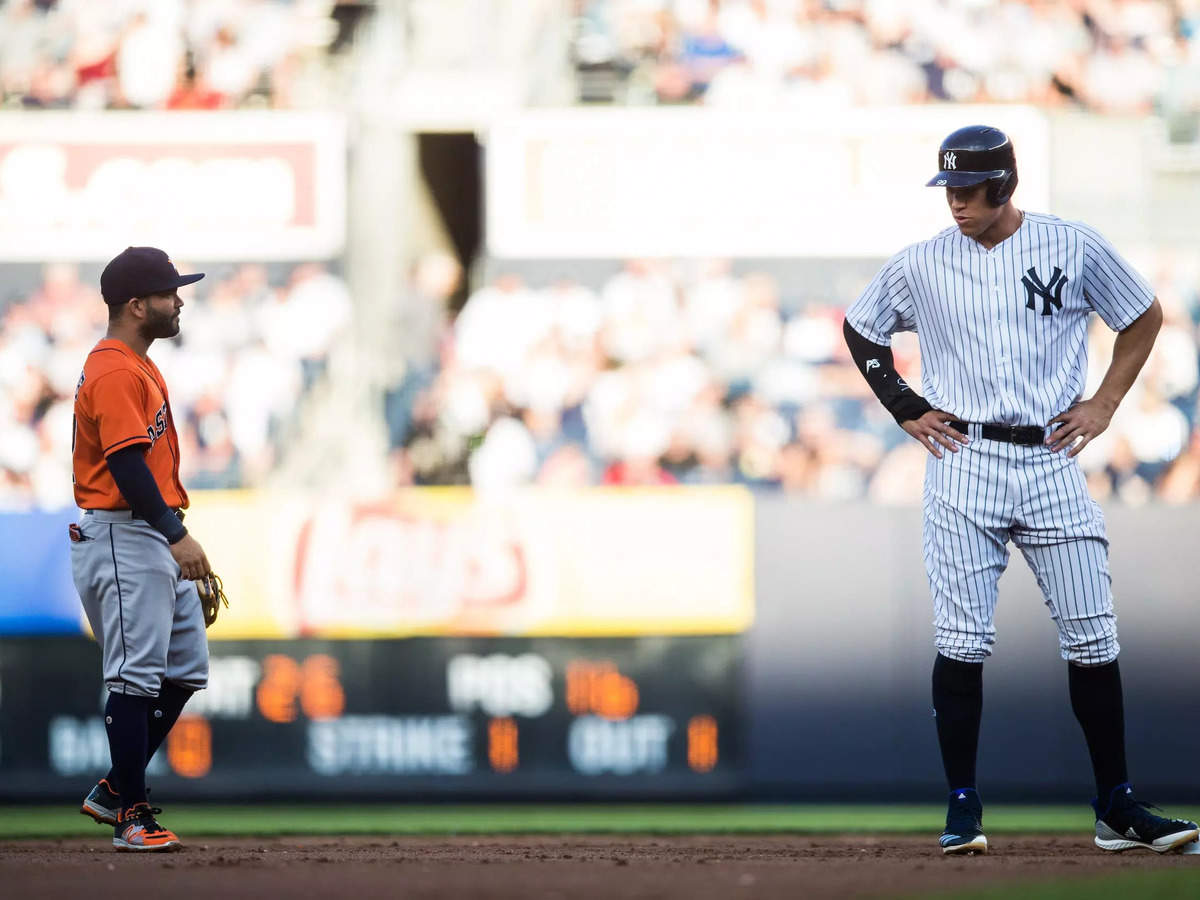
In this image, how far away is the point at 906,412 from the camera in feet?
13.3

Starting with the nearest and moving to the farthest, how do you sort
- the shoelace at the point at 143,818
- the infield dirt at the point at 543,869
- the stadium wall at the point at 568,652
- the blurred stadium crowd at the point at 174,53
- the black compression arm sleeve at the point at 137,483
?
the infield dirt at the point at 543,869 → the black compression arm sleeve at the point at 137,483 → the shoelace at the point at 143,818 → the stadium wall at the point at 568,652 → the blurred stadium crowd at the point at 174,53

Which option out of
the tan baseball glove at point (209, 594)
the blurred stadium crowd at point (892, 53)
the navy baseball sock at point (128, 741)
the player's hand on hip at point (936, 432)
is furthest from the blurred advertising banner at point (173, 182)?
the player's hand on hip at point (936, 432)

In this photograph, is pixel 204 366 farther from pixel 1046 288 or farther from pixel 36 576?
pixel 1046 288

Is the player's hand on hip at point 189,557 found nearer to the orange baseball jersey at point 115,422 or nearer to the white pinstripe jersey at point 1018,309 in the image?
the orange baseball jersey at point 115,422

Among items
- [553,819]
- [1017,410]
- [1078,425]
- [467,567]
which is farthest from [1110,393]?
[467,567]

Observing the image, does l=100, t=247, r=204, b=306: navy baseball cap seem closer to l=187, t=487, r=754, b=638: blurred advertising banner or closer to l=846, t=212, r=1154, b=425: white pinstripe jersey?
l=846, t=212, r=1154, b=425: white pinstripe jersey

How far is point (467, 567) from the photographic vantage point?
6.83 meters

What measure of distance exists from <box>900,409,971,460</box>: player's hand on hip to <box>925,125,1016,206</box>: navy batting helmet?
1.71 feet

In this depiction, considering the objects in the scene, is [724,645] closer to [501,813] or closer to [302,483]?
[501,813]

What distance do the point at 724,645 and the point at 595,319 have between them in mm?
2478

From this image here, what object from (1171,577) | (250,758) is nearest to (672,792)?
(250,758)

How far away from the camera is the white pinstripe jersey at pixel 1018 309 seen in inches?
154

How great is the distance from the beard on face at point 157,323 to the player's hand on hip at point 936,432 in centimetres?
188

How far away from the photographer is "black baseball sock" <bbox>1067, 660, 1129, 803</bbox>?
3.98 m
